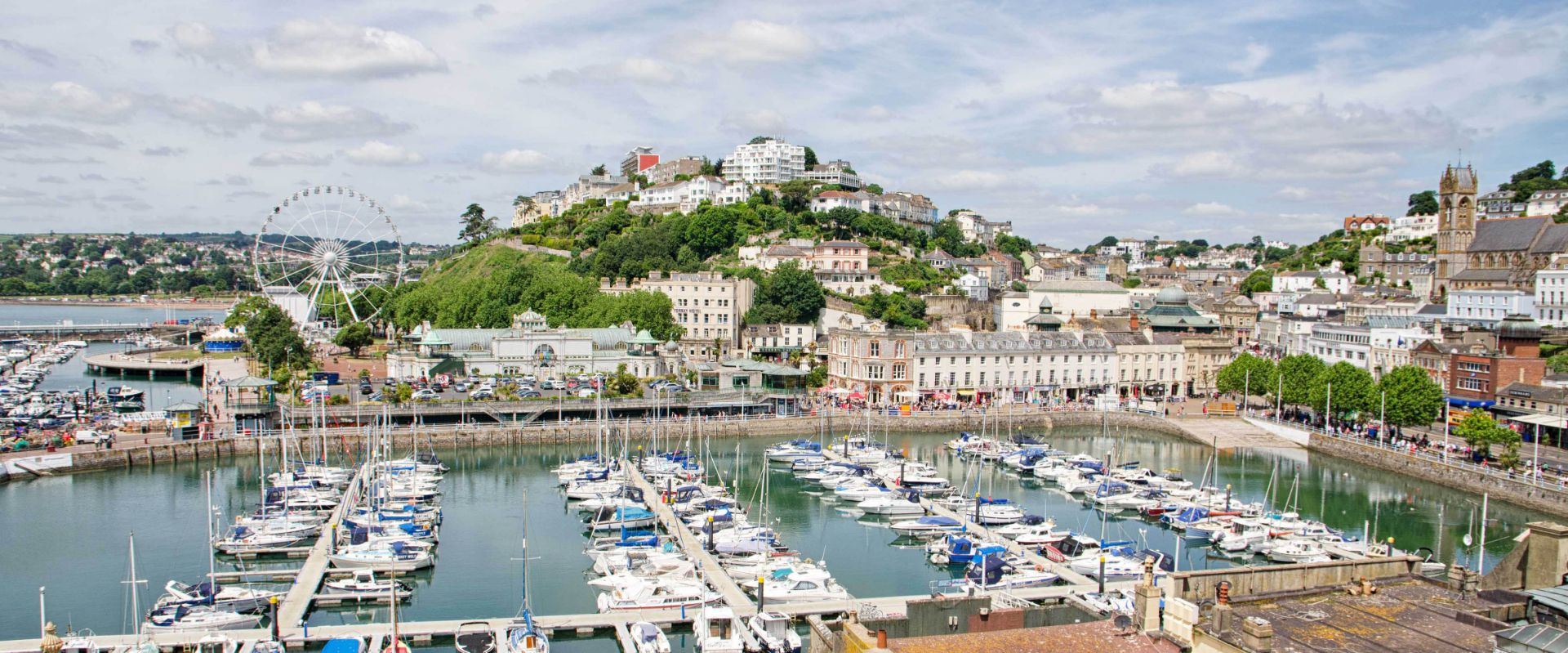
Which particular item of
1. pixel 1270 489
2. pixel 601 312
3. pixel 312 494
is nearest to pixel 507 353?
pixel 601 312

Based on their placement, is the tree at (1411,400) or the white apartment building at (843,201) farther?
the white apartment building at (843,201)

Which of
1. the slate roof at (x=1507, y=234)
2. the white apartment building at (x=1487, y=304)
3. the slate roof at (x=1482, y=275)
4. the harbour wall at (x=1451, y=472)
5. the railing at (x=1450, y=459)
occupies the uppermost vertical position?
the slate roof at (x=1507, y=234)

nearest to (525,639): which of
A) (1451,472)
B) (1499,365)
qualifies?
(1451,472)

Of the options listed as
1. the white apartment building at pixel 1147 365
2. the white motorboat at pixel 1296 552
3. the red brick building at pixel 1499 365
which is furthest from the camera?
the white apartment building at pixel 1147 365

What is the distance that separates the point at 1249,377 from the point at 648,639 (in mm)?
48304

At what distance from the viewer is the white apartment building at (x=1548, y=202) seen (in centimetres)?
9900

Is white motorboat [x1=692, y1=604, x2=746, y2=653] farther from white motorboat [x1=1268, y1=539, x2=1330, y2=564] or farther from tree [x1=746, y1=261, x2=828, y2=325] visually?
tree [x1=746, y1=261, x2=828, y2=325]

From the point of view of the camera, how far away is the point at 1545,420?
46.5m

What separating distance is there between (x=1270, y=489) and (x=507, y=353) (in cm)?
4089

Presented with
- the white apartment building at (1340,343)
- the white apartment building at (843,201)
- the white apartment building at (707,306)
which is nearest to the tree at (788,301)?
the white apartment building at (707,306)

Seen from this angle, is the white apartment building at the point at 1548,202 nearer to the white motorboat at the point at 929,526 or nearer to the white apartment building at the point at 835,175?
the white apartment building at the point at 835,175

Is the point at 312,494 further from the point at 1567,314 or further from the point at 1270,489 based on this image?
the point at 1567,314

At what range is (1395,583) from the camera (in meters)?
13.3

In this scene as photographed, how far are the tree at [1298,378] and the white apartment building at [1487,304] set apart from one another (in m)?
12.3
